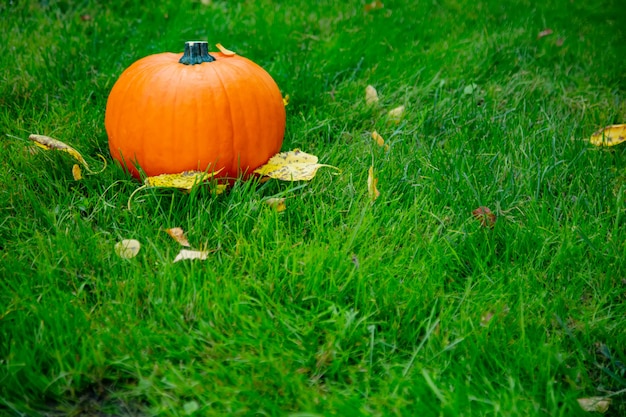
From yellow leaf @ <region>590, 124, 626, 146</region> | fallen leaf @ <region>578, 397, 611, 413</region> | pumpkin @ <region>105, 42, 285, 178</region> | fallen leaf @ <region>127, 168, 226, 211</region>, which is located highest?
pumpkin @ <region>105, 42, 285, 178</region>

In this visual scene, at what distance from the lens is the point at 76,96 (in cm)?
270

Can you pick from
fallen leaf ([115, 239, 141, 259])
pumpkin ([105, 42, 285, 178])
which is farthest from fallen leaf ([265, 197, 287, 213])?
fallen leaf ([115, 239, 141, 259])

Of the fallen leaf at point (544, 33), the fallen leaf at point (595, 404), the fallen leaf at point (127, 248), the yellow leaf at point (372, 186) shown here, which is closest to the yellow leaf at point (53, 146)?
the fallen leaf at point (127, 248)

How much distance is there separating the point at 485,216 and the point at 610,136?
100cm

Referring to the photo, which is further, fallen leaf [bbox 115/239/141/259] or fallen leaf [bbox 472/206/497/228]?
fallen leaf [bbox 472/206/497/228]

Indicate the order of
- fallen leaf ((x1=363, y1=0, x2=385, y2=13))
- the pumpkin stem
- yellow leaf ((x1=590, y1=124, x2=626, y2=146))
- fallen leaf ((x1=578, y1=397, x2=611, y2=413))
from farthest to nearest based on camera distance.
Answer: fallen leaf ((x1=363, y1=0, x2=385, y2=13))
yellow leaf ((x1=590, y1=124, x2=626, y2=146))
the pumpkin stem
fallen leaf ((x1=578, y1=397, x2=611, y2=413))

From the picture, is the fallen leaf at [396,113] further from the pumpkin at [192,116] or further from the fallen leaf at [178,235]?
the fallen leaf at [178,235]

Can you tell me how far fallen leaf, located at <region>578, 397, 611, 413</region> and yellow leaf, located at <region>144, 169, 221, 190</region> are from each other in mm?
1327

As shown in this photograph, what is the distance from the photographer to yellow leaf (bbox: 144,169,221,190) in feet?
6.40

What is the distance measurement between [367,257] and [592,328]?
0.69m

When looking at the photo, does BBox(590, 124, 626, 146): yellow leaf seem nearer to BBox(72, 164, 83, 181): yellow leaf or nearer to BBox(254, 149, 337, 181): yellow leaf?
BBox(254, 149, 337, 181): yellow leaf

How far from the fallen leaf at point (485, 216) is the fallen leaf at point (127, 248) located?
1189mm

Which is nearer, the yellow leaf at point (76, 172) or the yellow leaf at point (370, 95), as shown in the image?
the yellow leaf at point (76, 172)

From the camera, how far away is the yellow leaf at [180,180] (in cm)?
195
